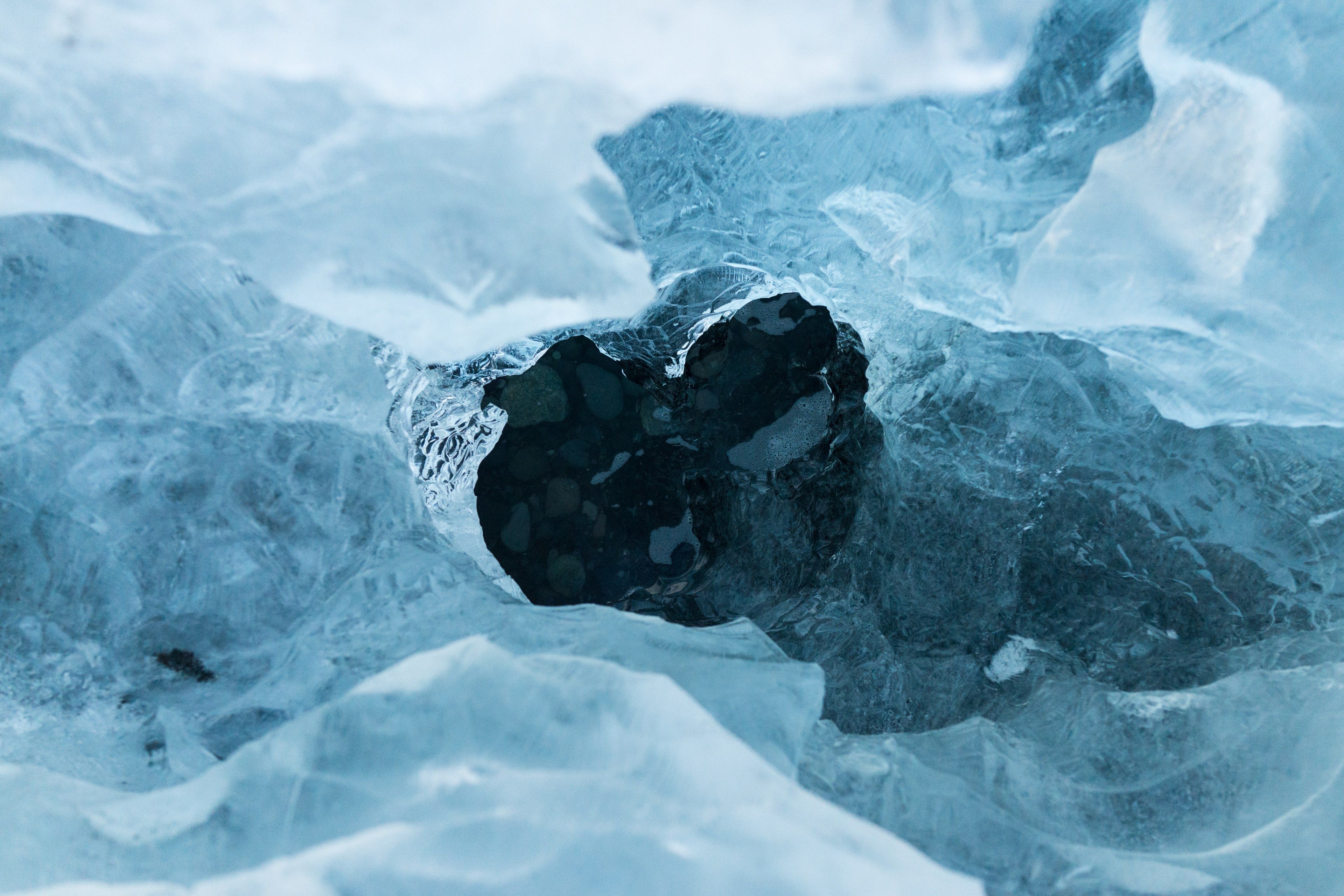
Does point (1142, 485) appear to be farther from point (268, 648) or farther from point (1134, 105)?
point (268, 648)

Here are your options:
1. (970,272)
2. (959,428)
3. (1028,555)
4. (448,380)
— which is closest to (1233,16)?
(970,272)

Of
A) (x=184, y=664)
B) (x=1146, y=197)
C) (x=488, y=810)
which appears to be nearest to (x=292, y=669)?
(x=184, y=664)

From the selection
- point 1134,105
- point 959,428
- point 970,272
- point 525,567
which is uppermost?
point 1134,105

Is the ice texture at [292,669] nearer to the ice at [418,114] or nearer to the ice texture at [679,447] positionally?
the ice texture at [679,447]

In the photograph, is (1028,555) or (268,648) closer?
(268,648)

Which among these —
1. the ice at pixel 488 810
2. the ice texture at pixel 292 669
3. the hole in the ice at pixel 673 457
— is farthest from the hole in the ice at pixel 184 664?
the hole in the ice at pixel 673 457

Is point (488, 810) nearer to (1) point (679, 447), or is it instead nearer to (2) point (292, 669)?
(2) point (292, 669)

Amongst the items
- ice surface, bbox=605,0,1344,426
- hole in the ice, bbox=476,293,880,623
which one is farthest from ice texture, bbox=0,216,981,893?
ice surface, bbox=605,0,1344,426

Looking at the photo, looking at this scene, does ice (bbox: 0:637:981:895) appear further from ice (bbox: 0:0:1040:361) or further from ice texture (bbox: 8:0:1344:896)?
ice (bbox: 0:0:1040:361)
